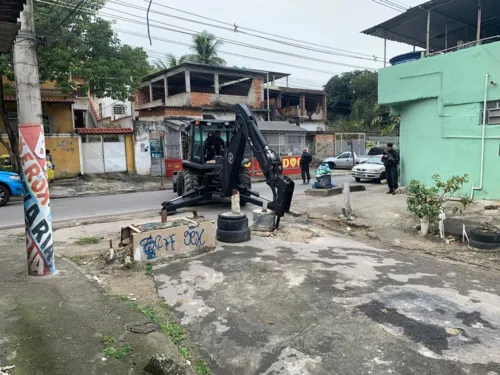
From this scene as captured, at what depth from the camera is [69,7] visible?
1695cm

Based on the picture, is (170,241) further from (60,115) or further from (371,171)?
(60,115)

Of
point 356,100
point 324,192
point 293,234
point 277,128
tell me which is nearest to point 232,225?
point 293,234

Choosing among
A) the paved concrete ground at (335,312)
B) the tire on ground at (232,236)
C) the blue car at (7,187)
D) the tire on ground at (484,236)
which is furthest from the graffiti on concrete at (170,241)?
the blue car at (7,187)

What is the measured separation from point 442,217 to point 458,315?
426 cm

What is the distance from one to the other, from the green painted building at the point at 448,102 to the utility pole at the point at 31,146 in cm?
1146

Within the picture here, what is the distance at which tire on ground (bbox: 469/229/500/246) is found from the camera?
7.25m

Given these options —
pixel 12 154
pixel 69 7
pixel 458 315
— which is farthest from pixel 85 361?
pixel 69 7

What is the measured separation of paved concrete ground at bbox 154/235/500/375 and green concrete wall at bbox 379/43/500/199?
635 cm

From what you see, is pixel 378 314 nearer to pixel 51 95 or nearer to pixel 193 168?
pixel 193 168

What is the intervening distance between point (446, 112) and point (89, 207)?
1213 cm

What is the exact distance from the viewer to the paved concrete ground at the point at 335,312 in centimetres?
352

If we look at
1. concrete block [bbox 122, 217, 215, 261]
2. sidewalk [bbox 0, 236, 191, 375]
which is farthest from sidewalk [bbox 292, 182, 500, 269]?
sidewalk [bbox 0, 236, 191, 375]

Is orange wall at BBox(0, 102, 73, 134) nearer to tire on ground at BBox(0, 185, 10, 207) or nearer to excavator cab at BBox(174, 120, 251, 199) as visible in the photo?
tire on ground at BBox(0, 185, 10, 207)

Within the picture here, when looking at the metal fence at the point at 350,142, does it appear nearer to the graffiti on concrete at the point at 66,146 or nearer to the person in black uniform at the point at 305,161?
the person in black uniform at the point at 305,161
